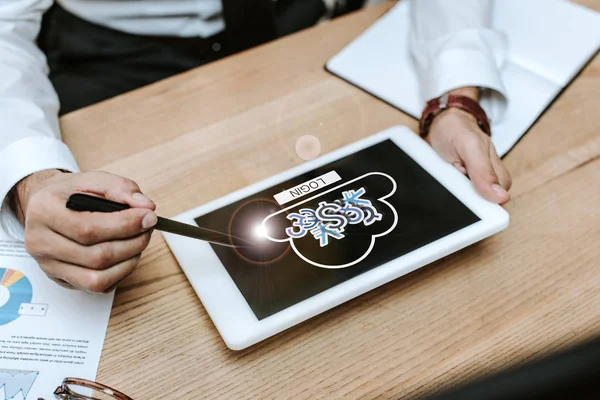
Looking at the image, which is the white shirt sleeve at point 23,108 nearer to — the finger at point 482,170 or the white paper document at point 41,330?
the white paper document at point 41,330

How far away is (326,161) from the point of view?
643mm

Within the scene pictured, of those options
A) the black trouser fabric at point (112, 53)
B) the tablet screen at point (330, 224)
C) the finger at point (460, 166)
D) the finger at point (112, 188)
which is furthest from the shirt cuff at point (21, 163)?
the finger at point (460, 166)

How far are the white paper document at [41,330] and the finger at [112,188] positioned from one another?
123 millimetres

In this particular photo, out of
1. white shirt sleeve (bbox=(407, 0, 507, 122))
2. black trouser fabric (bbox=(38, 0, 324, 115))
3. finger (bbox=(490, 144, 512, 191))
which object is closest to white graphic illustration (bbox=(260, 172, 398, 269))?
finger (bbox=(490, 144, 512, 191))

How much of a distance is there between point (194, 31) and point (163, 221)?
0.60 meters

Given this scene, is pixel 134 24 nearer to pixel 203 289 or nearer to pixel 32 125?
pixel 32 125

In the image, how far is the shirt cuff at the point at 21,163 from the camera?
61cm

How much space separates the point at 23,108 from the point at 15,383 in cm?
36

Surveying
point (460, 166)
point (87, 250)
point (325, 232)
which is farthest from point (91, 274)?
point (460, 166)

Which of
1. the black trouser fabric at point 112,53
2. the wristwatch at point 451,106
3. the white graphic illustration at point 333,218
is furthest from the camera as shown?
the black trouser fabric at point 112,53

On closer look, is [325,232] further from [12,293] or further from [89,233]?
[12,293]

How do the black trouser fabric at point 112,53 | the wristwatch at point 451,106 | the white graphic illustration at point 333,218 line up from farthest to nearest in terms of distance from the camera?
the black trouser fabric at point 112,53 < the wristwatch at point 451,106 < the white graphic illustration at point 333,218

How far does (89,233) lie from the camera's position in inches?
19.2

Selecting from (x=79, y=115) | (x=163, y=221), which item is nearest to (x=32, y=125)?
(x=79, y=115)
